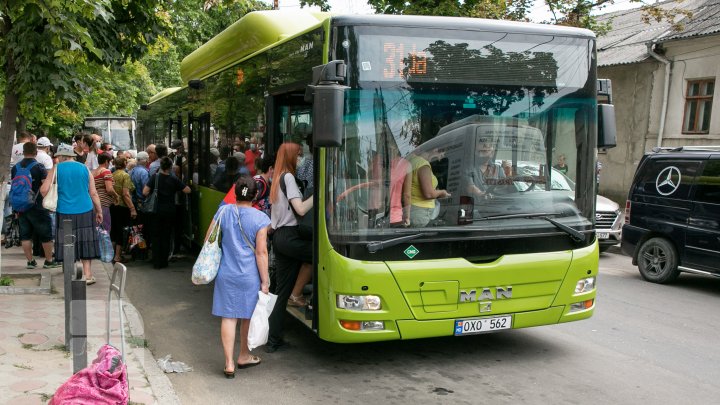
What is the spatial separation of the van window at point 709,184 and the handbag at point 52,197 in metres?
8.67

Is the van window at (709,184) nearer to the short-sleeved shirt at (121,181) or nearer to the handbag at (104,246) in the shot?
the handbag at (104,246)

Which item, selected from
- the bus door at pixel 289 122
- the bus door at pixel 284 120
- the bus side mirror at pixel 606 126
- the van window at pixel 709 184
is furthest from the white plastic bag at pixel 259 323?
the van window at pixel 709 184

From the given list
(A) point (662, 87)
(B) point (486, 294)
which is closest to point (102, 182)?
(B) point (486, 294)

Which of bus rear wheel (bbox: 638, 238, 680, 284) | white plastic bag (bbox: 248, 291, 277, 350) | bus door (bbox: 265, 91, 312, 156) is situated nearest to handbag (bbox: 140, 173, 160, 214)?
bus door (bbox: 265, 91, 312, 156)

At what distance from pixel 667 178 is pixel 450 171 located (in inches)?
240

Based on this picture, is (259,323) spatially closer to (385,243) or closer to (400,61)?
(385,243)

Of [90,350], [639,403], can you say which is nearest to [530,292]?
[639,403]

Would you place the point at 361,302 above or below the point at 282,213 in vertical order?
below

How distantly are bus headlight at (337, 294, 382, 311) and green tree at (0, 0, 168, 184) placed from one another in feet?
11.4

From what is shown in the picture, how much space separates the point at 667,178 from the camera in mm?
10188

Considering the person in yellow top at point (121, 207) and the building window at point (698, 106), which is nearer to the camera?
the person in yellow top at point (121, 207)

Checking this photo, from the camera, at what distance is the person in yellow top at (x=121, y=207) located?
33.9 ft

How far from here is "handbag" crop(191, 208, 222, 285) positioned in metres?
5.47

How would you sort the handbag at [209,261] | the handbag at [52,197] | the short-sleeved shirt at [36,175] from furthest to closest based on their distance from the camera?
the short-sleeved shirt at [36,175] → the handbag at [52,197] → the handbag at [209,261]
